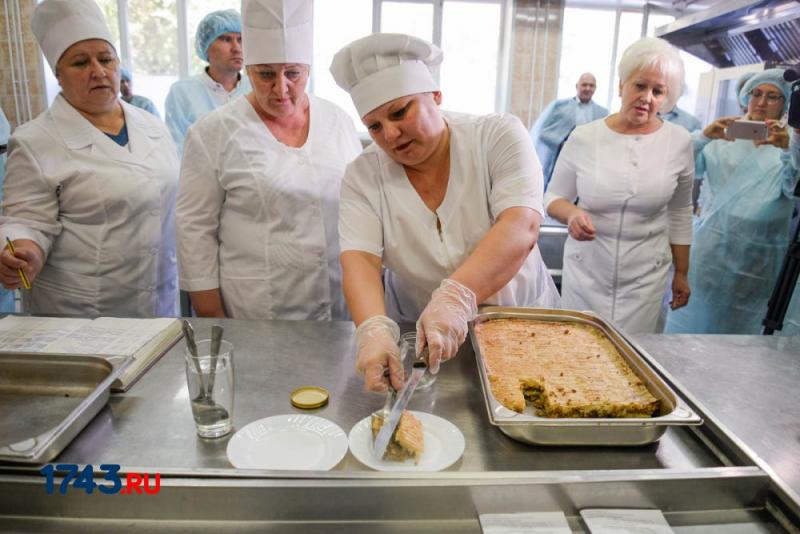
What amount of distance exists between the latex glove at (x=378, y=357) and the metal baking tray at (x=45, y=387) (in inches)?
18.8

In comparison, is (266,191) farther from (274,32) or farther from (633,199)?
(633,199)

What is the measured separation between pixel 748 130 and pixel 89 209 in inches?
98.7

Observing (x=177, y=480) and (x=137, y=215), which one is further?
(x=137, y=215)

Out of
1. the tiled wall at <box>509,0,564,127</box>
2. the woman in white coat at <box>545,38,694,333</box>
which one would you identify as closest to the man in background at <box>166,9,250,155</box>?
the woman in white coat at <box>545,38,694,333</box>

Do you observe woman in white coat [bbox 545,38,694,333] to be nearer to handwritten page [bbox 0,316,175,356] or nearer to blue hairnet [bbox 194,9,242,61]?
handwritten page [bbox 0,316,175,356]

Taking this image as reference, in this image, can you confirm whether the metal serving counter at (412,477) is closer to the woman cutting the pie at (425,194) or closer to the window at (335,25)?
the woman cutting the pie at (425,194)

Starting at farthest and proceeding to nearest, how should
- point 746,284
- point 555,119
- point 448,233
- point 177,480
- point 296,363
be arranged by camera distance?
point 555,119
point 746,284
point 448,233
point 296,363
point 177,480

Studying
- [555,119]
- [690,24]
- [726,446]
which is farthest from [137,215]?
[555,119]

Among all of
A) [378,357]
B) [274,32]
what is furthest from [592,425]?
[274,32]

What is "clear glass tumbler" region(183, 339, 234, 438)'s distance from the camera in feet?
3.17

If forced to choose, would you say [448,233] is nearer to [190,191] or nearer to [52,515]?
[190,191]

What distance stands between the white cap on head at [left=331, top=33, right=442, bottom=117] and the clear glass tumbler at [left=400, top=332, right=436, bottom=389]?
55cm

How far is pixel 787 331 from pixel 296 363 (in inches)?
84.1

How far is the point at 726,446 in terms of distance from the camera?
0.95m
